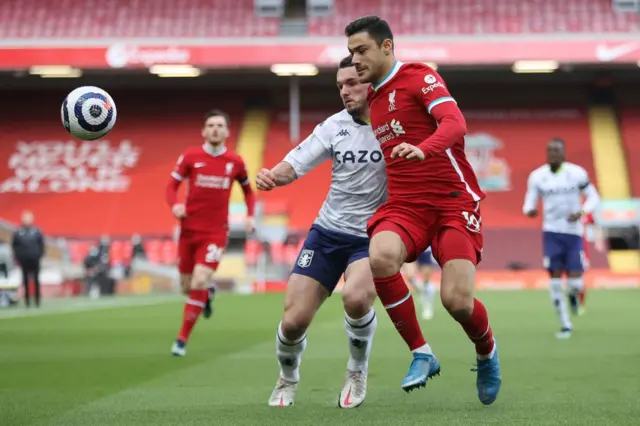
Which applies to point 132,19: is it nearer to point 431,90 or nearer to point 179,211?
point 179,211

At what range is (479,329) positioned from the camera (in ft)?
19.0

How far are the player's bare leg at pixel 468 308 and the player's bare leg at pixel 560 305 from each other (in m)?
6.16

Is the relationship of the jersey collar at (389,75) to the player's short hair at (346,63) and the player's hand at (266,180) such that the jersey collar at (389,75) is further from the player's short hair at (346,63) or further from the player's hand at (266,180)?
the player's hand at (266,180)

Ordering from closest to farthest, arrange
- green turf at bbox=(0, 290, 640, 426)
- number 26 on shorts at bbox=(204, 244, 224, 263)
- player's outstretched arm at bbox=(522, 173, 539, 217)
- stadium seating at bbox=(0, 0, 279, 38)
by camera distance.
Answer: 1. green turf at bbox=(0, 290, 640, 426)
2. number 26 on shorts at bbox=(204, 244, 224, 263)
3. player's outstretched arm at bbox=(522, 173, 539, 217)
4. stadium seating at bbox=(0, 0, 279, 38)

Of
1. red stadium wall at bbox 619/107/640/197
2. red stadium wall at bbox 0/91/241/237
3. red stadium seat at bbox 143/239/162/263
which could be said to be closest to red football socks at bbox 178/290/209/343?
red stadium seat at bbox 143/239/162/263

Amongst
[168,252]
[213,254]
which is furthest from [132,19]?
[213,254]

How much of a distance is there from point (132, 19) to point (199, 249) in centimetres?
2499

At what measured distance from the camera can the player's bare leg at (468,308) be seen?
18.3 ft

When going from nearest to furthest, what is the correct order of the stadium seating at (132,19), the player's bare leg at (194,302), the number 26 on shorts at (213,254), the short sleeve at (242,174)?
the player's bare leg at (194,302), the number 26 on shorts at (213,254), the short sleeve at (242,174), the stadium seating at (132,19)

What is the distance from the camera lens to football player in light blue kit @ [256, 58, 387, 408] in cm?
635

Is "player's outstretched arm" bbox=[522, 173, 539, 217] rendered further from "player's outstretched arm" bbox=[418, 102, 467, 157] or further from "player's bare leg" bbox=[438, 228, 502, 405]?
"player's outstretched arm" bbox=[418, 102, 467, 157]

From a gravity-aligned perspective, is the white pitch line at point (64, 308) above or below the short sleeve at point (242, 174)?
below

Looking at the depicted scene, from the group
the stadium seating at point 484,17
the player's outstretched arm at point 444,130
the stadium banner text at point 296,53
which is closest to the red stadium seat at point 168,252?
the stadium banner text at point 296,53

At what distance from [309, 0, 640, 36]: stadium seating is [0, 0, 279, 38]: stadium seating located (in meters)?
2.74
